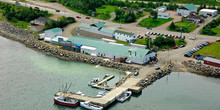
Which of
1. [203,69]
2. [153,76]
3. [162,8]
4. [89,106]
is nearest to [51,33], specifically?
[153,76]

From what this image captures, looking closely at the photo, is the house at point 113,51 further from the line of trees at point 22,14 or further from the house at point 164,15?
the house at point 164,15

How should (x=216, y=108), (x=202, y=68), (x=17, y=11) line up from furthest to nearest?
(x=17, y=11)
(x=202, y=68)
(x=216, y=108)

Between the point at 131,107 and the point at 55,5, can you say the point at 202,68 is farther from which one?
the point at 55,5

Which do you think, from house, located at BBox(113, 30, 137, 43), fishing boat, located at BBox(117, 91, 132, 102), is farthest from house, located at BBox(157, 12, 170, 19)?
fishing boat, located at BBox(117, 91, 132, 102)

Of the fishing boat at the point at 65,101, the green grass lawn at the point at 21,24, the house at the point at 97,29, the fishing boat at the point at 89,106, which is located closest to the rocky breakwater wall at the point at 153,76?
the fishing boat at the point at 89,106

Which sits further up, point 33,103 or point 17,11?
point 17,11

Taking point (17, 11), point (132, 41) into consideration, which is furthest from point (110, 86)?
point (17, 11)
